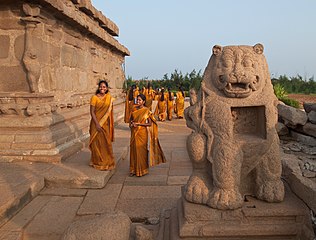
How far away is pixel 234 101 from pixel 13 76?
449 cm

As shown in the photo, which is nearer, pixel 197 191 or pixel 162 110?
pixel 197 191

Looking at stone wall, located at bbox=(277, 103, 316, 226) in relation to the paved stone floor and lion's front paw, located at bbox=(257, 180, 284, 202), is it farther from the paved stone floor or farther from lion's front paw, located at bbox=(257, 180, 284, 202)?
the paved stone floor

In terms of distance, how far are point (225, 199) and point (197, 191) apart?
0.27m

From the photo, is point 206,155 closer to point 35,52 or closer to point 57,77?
point 35,52

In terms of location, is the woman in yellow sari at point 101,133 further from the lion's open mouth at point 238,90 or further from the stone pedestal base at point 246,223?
the lion's open mouth at point 238,90

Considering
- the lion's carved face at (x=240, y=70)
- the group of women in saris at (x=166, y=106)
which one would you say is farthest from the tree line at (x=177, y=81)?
the lion's carved face at (x=240, y=70)

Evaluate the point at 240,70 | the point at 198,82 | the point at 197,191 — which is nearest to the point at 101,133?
the point at 197,191

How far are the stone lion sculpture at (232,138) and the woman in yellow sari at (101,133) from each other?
265 centimetres

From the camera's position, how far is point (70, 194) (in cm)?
458

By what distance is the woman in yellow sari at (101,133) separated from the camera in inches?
212

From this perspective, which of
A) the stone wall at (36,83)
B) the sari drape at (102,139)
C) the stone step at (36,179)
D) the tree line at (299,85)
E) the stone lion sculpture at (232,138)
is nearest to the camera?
the stone lion sculpture at (232,138)

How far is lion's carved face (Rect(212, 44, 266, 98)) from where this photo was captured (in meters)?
2.86

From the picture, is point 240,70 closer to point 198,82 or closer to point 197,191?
point 197,191

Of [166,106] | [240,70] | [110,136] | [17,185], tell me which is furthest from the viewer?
[166,106]
